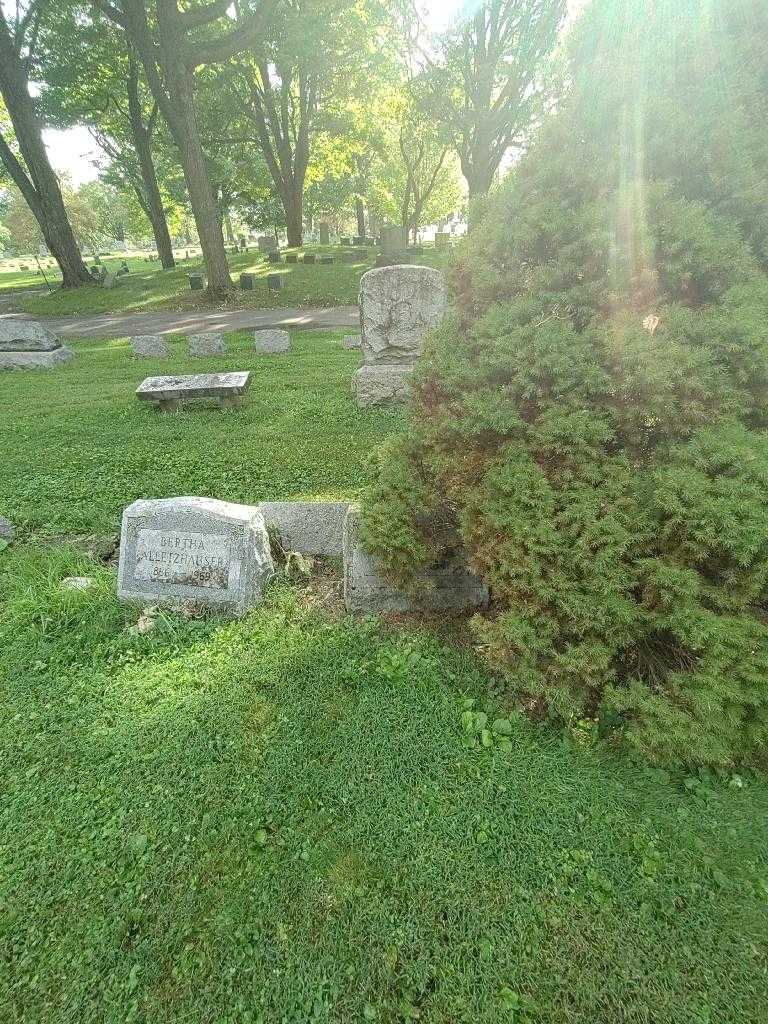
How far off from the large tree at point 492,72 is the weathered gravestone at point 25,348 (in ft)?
48.6

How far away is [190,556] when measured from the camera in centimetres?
322

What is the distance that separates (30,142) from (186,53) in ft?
23.1

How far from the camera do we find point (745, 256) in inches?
83.8

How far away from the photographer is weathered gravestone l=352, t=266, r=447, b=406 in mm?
7254

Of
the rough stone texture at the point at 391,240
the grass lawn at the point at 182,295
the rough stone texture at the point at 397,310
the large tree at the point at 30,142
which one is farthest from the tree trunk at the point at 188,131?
the rough stone texture at the point at 397,310

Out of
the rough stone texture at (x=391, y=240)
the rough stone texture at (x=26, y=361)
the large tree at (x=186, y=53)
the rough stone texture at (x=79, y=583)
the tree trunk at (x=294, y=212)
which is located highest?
the large tree at (x=186, y=53)

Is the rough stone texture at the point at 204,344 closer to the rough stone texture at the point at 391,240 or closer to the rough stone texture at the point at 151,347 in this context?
the rough stone texture at the point at 151,347

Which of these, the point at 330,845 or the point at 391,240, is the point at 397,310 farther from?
the point at 391,240

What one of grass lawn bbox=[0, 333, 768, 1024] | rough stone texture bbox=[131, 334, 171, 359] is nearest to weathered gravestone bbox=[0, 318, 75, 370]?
rough stone texture bbox=[131, 334, 171, 359]

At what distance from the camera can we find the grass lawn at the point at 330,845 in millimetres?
1638

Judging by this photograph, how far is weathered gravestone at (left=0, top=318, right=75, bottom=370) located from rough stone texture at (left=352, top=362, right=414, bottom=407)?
761cm

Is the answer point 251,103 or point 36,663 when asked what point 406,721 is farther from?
point 251,103

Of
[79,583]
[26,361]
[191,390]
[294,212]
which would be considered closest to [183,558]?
[79,583]

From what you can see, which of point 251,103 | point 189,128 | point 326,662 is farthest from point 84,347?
point 251,103
